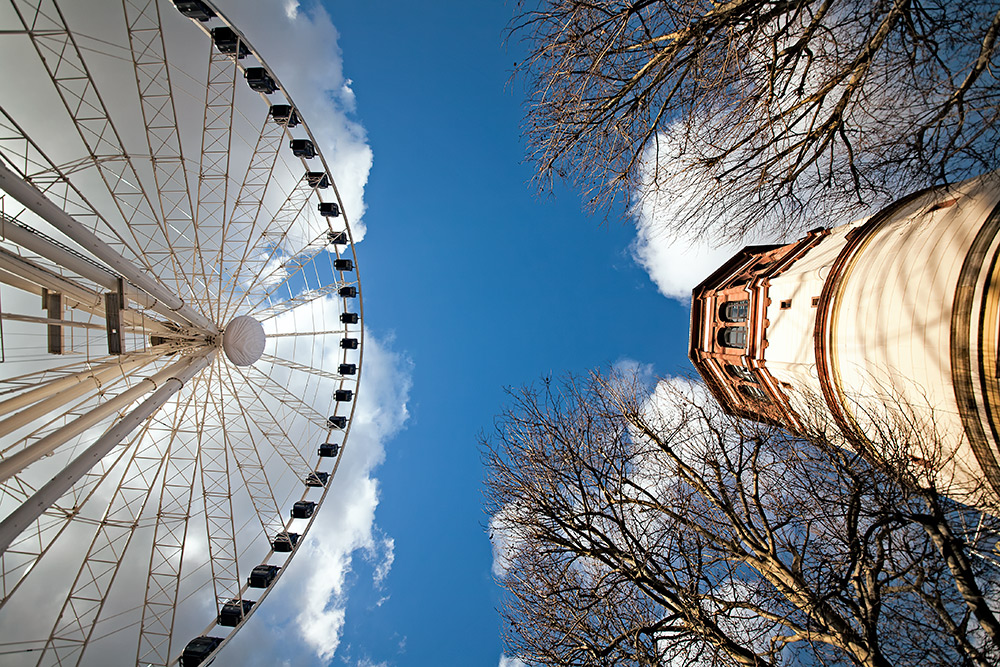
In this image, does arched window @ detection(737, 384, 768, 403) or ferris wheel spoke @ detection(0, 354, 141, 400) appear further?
arched window @ detection(737, 384, 768, 403)

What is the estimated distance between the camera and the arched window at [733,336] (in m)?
21.3

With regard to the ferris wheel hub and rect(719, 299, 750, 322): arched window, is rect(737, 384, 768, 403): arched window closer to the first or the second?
rect(719, 299, 750, 322): arched window

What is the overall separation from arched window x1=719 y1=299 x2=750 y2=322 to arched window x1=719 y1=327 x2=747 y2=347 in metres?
0.55

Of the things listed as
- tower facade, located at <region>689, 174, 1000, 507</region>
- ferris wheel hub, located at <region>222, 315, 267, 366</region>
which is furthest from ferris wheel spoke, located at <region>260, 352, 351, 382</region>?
tower facade, located at <region>689, 174, 1000, 507</region>

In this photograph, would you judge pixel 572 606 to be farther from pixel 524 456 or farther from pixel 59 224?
pixel 59 224

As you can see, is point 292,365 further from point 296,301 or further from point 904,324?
point 904,324

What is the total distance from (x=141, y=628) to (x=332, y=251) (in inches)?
659

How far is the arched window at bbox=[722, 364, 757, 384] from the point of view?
70.1 ft

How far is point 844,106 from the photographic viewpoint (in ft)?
21.5

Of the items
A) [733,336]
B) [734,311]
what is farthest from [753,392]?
[734,311]

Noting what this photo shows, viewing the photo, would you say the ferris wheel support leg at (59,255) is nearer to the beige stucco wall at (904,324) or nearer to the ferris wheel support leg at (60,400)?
the ferris wheel support leg at (60,400)

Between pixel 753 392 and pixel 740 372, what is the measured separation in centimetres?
132

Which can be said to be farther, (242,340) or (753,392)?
(753,392)

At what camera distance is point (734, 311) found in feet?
73.9
